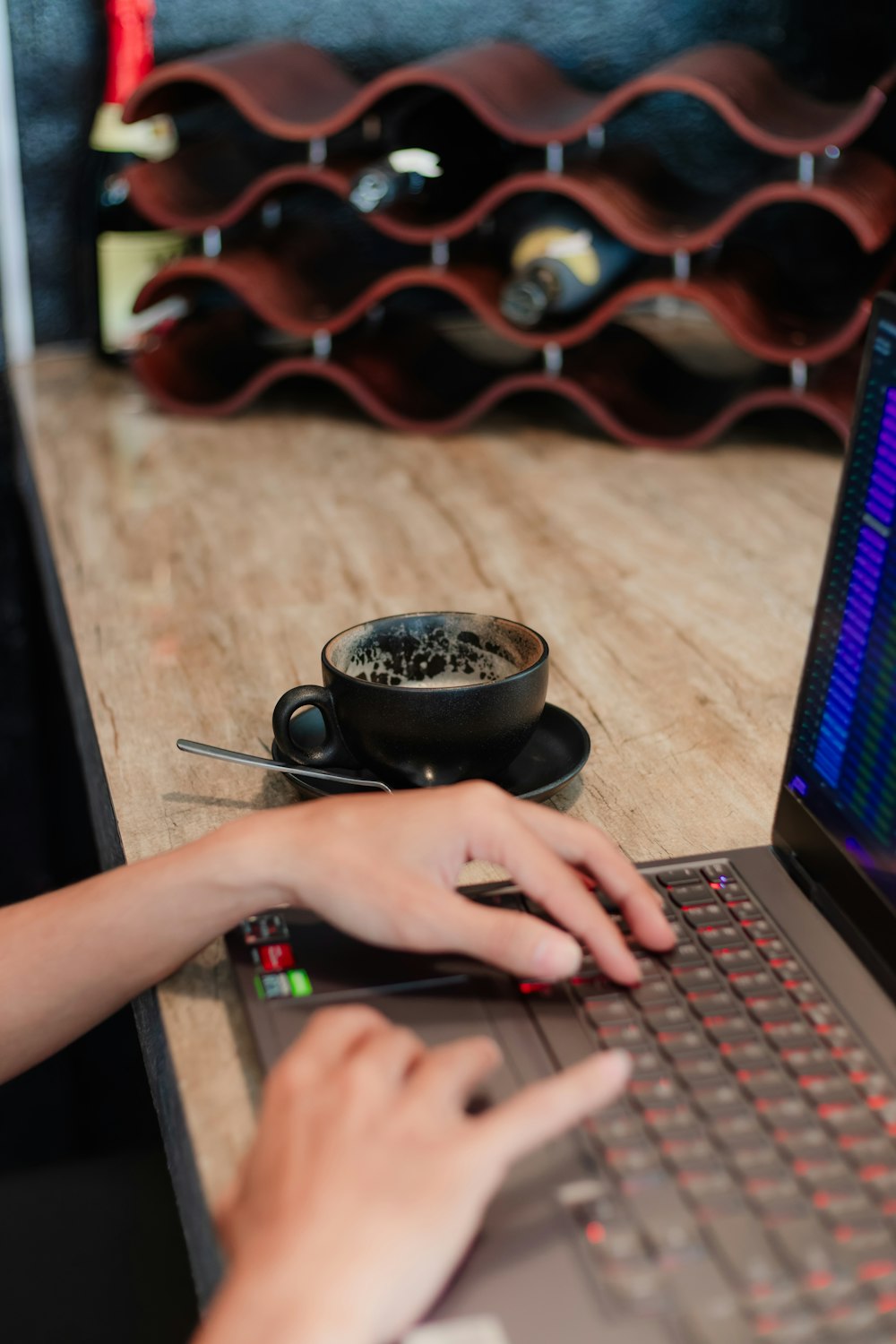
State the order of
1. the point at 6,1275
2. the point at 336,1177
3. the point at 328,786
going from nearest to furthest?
1. the point at 336,1177
2. the point at 328,786
3. the point at 6,1275

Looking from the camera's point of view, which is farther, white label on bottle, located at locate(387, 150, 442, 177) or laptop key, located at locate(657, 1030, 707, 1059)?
white label on bottle, located at locate(387, 150, 442, 177)

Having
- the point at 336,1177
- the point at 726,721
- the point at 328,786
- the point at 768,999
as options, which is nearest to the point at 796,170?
the point at 726,721

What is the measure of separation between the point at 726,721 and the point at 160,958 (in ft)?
1.41

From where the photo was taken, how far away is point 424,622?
813 mm

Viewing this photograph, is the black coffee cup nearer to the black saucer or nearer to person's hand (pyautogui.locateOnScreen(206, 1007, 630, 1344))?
the black saucer

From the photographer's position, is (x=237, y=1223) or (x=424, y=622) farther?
(x=424, y=622)

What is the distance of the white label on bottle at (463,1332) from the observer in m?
0.44

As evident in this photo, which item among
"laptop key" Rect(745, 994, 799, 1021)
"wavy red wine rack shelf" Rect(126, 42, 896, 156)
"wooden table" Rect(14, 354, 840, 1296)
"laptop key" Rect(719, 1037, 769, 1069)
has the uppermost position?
"wavy red wine rack shelf" Rect(126, 42, 896, 156)

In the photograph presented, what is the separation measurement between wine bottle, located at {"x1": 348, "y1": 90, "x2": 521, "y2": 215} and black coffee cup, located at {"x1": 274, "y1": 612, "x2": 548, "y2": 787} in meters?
0.75

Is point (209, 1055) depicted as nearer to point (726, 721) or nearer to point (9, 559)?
point (726, 721)

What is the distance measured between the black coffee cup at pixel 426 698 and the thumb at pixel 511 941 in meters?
0.14

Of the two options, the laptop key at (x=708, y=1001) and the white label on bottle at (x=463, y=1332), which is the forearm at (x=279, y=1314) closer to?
the white label on bottle at (x=463, y=1332)

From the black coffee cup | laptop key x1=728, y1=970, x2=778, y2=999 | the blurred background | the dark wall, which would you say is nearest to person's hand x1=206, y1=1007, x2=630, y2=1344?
laptop key x1=728, y1=970, x2=778, y2=999

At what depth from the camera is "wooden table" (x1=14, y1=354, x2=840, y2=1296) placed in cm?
78
